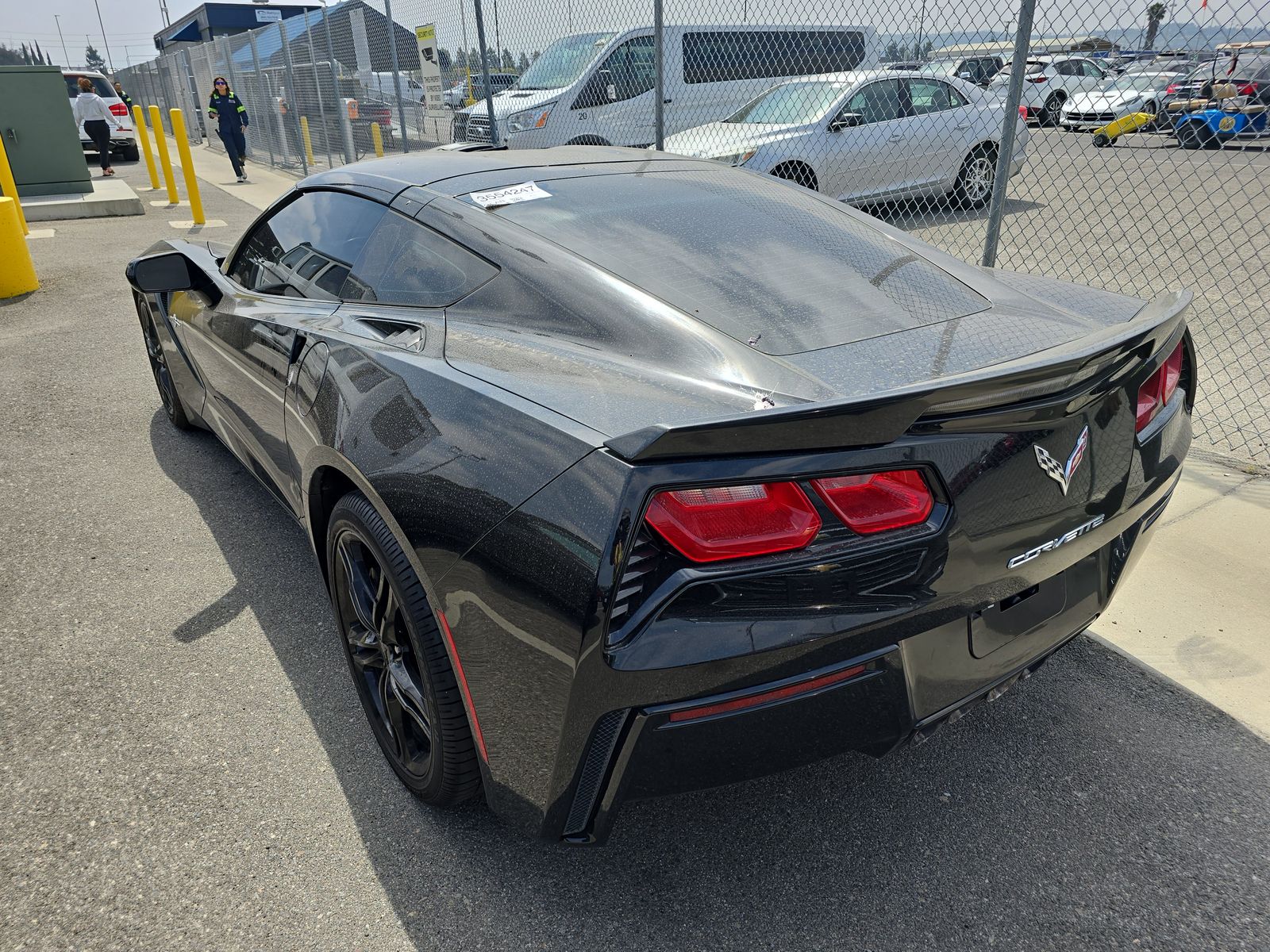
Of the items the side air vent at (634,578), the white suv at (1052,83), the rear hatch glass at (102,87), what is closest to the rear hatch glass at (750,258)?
the side air vent at (634,578)

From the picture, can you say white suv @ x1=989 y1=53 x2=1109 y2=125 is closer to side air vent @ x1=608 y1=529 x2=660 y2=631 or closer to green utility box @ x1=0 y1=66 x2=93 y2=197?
side air vent @ x1=608 y1=529 x2=660 y2=631

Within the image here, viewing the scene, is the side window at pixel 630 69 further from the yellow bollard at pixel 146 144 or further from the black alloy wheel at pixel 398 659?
the black alloy wheel at pixel 398 659

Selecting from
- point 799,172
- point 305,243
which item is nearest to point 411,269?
point 305,243

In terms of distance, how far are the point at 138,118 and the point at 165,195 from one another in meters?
1.23

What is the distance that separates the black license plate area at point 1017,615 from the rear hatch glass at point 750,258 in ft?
2.17

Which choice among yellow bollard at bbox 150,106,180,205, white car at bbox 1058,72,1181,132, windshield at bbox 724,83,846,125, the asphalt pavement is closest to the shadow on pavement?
the asphalt pavement

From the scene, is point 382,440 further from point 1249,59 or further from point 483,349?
point 1249,59

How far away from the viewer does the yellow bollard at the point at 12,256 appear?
816 cm

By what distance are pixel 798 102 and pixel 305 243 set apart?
6.82 m

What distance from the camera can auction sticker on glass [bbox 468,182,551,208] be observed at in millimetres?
2520

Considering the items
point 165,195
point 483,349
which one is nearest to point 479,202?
point 483,349

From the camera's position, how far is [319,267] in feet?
9.65

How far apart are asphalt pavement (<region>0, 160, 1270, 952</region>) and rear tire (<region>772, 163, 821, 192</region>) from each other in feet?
22.2

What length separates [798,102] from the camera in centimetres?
872
